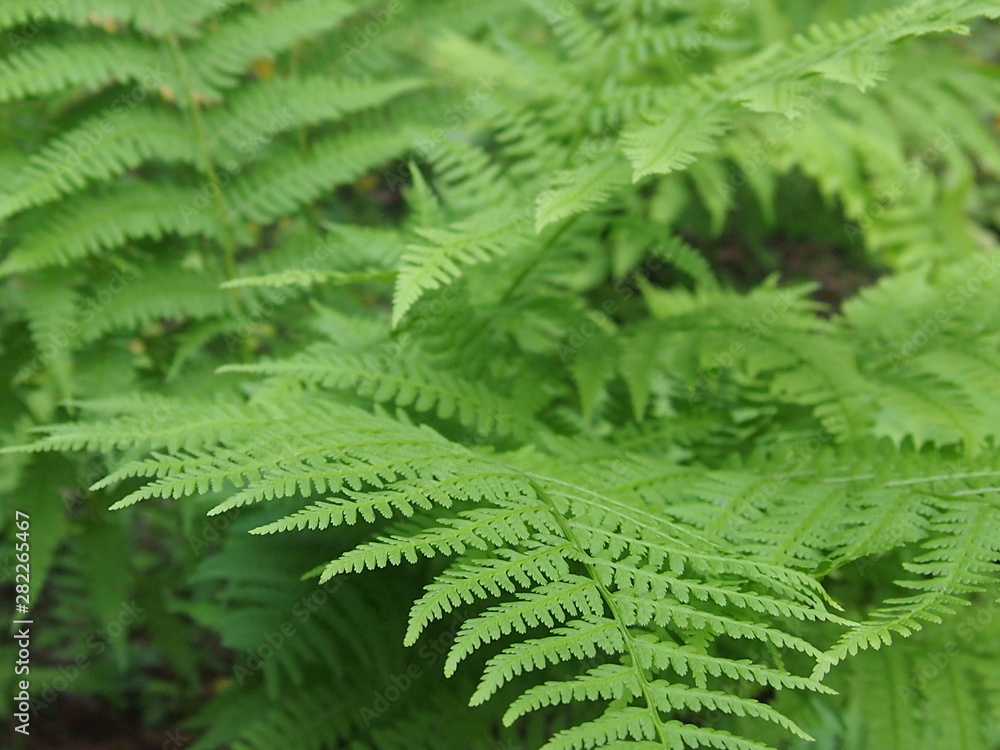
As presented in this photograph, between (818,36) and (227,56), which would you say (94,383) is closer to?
(227,56)

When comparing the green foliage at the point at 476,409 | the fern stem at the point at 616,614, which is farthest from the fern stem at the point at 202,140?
the fern stem at the point at 616,614

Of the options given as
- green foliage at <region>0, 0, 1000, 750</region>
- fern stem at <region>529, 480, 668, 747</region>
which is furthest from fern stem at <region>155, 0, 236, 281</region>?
fern stem at <region>529, 480, 668, 747</region>

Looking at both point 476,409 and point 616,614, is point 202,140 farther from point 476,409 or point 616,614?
point 616,614

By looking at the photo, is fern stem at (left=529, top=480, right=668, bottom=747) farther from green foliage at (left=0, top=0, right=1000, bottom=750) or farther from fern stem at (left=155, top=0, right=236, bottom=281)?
fern stem at (left=155, top=0, right=236, bottom=281)

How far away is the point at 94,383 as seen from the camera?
1.91 metres

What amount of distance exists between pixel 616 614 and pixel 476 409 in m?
0.60

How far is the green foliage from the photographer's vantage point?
1135 millimetres

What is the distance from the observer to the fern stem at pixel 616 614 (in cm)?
95

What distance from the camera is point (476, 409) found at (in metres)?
1.56

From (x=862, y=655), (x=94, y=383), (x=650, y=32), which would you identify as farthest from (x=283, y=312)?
(x=862, y=655)

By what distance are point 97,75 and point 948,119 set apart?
109 inches

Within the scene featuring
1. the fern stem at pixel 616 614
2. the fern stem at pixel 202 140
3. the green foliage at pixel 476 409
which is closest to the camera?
the fern stem at pixel 616 614

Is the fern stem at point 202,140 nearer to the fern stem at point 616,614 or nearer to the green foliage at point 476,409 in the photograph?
the green foliage at point 476,409

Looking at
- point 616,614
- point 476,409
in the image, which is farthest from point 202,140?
point 616,614
